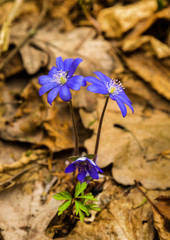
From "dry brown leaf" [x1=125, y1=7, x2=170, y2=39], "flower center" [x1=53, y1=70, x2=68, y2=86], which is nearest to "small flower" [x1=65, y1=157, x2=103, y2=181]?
"flower center" [x1=53, y1=70, x2=68, y2=86]

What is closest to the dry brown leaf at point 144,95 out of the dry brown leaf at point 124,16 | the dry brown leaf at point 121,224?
the dry brown leaf at point 124,16

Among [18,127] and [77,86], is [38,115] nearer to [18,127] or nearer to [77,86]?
[18,127]

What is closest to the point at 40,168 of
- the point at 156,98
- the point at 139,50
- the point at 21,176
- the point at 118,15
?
the point at 21,176

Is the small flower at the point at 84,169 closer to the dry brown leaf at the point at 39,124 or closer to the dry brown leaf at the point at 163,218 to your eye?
the dry brown leaf at the point at 163,218

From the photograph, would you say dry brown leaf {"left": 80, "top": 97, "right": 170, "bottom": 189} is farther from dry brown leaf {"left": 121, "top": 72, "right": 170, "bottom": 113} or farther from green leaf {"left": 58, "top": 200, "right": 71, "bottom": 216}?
green leaf {"left": 58, "top": 200, "right": 71, "bottom": 216}

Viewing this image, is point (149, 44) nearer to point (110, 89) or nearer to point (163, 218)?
point (110, 89)
